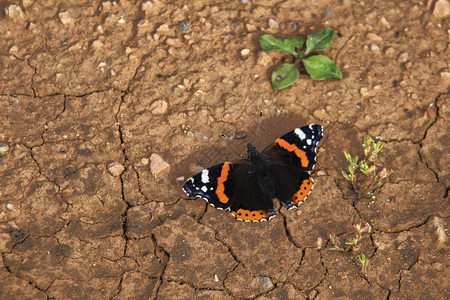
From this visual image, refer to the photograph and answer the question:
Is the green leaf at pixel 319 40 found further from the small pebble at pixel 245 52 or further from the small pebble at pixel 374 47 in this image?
the small pebble at pixel 245 52

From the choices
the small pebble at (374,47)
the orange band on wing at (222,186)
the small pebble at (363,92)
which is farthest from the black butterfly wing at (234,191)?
the small pebble at (374,47)

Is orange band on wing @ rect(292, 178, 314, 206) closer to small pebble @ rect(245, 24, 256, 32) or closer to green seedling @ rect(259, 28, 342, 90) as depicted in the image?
green seedling @ rect(259, 28, 342, 90)

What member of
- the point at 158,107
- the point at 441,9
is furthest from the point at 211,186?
the point at 441,9

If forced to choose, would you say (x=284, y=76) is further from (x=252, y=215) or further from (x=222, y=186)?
(x=252, y=215)

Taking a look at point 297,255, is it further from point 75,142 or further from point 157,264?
point 75,142

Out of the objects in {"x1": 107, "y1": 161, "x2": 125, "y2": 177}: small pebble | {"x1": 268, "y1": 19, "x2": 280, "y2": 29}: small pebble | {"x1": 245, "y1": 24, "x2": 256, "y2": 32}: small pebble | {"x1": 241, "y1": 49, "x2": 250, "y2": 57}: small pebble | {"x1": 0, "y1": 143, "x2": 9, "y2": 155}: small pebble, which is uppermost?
{"x1": 0, "y1": 143, "x2": 9, "y2": 155}: small pebble

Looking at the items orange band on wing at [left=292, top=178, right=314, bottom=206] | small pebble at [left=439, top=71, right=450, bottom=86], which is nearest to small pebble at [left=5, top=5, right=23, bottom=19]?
orange band on wing at [left=292, top=178, right=314, bottom=206]
